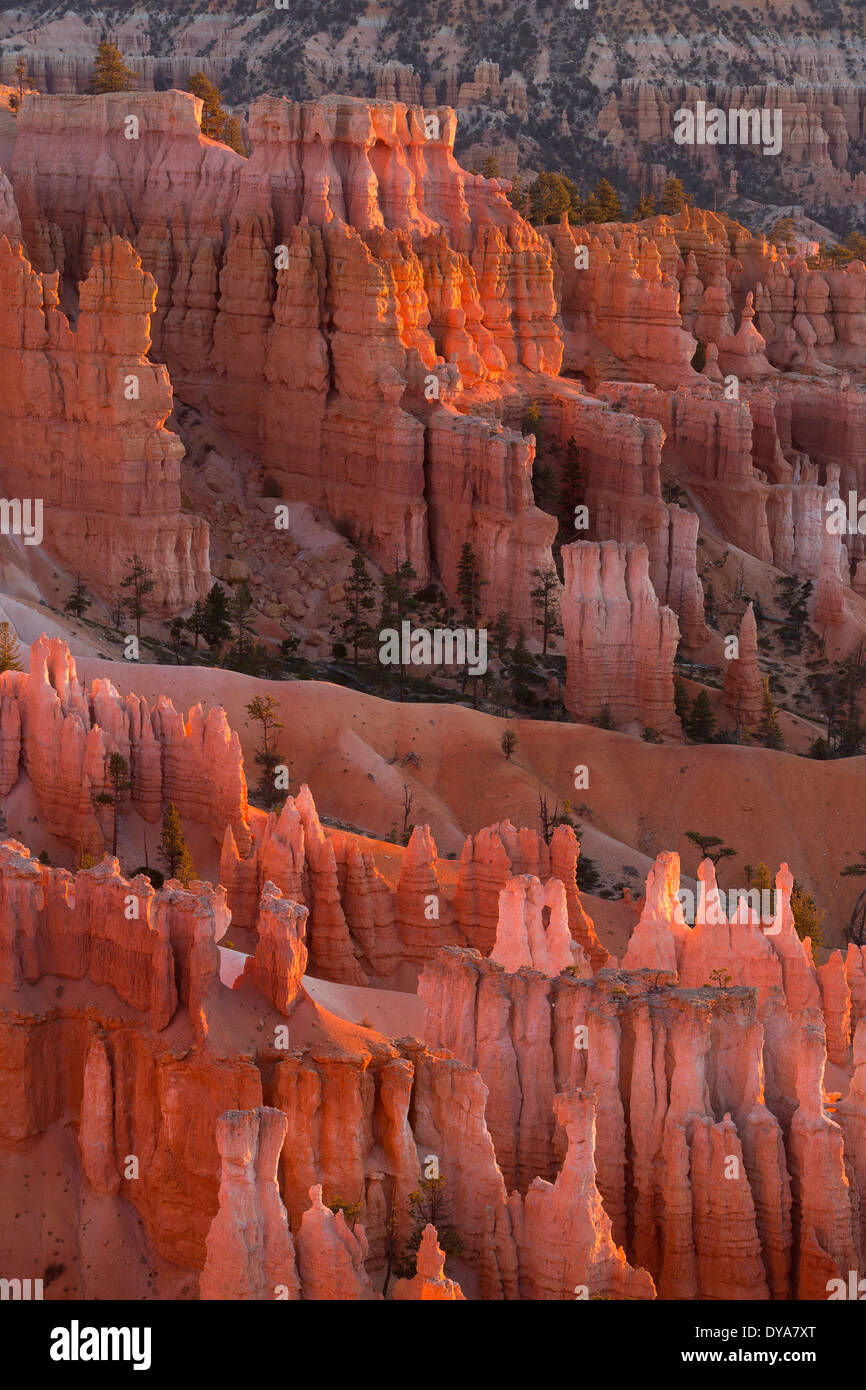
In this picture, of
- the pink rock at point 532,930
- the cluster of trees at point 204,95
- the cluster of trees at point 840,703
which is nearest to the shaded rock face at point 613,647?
the cluster of trees at point 840,703

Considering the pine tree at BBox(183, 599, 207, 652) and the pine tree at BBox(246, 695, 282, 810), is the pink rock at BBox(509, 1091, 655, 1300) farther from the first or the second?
the pine tree at BBox(183, 599, 207, 652)

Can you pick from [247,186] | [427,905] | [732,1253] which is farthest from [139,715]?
[247,186]

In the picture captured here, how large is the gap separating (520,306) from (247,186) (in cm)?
1192

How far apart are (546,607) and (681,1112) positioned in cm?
3873

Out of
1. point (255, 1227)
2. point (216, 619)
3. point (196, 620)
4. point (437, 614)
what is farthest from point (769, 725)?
point (255, 1227)

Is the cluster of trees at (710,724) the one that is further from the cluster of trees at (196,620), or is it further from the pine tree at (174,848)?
the pine tree at (174,848)

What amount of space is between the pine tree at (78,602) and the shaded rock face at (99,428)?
1064mm

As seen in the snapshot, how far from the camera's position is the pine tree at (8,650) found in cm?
6203

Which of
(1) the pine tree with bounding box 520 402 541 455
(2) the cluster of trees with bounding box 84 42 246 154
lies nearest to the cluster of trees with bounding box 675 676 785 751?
(1) the pine tree with bounding box 520 402 541 455

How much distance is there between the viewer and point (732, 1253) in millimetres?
41188

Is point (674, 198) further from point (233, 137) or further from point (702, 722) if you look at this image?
point (702, 722)

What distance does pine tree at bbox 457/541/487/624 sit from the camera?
8088cm

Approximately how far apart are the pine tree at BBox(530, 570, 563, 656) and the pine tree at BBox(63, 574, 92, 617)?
14239 mm

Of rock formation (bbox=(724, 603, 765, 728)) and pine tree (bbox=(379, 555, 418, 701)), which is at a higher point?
pine tree (bbox=(379, 555, 418, 701))
